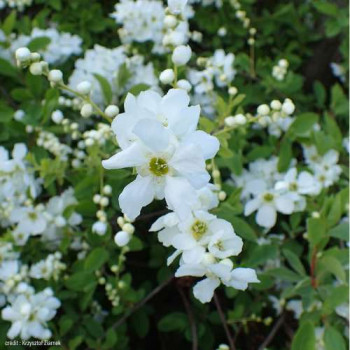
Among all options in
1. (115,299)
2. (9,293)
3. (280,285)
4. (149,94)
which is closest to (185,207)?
(149,94)

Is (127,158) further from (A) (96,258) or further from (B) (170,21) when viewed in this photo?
(A) (96,258)

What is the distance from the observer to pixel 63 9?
7.72 ft

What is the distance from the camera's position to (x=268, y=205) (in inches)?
63.6

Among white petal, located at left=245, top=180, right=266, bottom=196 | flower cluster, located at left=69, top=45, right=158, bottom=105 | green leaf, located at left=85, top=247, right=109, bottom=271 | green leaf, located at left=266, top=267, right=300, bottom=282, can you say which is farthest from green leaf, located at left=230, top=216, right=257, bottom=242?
flower cluster, located at left=69, top=45, right=158, bottom=105

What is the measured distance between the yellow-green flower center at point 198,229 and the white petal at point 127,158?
9.4 inches

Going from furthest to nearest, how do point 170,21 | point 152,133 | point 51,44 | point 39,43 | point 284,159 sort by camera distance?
1. point 51,44
2. point 39,43
3. point 284,159
4. point 170,21
5. point 152,133

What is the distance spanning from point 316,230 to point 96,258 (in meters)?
0.62

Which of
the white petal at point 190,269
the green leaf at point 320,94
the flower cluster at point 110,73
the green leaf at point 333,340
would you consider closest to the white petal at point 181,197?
the white petal at point 190,269

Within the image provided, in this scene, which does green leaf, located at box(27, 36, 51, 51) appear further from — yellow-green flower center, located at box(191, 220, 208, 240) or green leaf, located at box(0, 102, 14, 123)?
yellow-green flower center, located at box(191, 220, 208, 240)

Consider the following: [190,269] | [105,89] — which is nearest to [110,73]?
[105,89]

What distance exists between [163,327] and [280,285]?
1.37ft

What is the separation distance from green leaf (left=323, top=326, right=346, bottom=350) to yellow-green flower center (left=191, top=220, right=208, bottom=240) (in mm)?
530

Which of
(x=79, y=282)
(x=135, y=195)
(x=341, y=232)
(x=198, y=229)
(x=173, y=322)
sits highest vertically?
(x=135, y=195)

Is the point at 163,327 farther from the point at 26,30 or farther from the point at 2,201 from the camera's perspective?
the point at 26,30
